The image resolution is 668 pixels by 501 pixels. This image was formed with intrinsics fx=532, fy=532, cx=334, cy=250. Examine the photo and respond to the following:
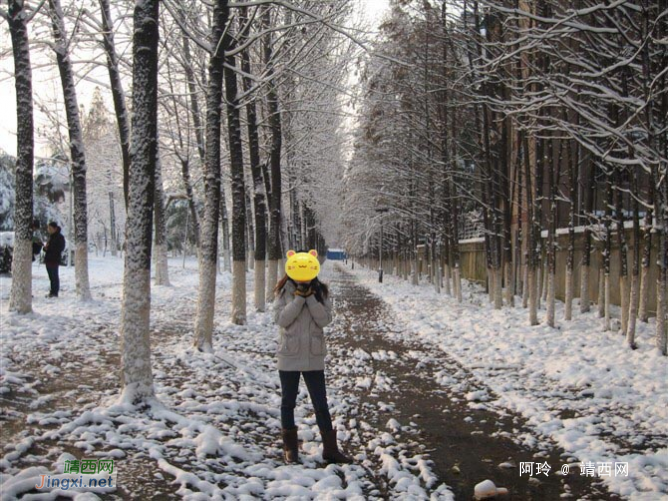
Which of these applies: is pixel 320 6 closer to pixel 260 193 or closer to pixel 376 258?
pixel 260 193

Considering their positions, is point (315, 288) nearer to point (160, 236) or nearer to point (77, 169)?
point (77, 169)

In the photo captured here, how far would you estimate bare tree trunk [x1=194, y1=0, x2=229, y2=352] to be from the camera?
28.8 feet

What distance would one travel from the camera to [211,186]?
9.43 metres

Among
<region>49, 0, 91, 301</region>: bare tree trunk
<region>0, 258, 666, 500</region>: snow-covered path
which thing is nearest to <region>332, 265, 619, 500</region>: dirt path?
<region>0, 258, 666, 500</region>: snow-covered path

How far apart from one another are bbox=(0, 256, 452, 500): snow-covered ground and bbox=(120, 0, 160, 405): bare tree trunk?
540 mm

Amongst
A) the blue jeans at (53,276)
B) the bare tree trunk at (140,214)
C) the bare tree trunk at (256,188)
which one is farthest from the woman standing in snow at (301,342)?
the blue jeans at (53,276)

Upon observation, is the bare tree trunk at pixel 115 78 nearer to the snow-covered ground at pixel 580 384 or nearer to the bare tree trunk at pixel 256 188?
the bare tree trunk at pixel 256 188

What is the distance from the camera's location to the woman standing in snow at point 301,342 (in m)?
4.80

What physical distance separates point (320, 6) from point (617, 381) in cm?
932

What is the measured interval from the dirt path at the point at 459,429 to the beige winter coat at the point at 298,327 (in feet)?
5.01

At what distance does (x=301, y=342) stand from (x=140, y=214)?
2348 millimetres

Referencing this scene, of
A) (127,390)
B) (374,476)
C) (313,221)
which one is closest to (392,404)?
(374,476)

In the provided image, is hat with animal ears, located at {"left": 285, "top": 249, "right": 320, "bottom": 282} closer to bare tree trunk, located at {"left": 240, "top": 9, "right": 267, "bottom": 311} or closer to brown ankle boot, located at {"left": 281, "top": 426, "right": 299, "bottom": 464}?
brown ankle boot, located at {"left": 281, "top": 426, "right": 299, "bottom": 464}

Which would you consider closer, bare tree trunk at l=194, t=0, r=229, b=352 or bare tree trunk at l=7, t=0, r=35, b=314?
bare tree trunk at l=194, t=0, r=229, b=352
